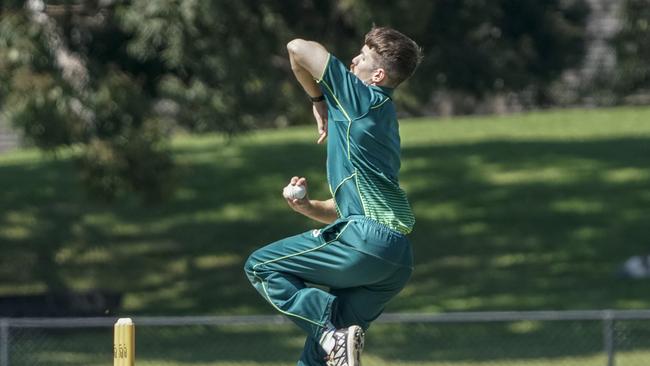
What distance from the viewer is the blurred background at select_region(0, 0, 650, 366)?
13945mm

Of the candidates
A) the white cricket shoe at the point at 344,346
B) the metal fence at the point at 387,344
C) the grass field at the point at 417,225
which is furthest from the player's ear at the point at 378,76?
the grass field at the point at 417,225

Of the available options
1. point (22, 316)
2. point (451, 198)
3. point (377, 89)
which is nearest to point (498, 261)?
point (451, 198)

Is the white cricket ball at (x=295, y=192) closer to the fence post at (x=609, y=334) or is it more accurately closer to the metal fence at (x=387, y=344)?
the fence post at (x=609, y=334)

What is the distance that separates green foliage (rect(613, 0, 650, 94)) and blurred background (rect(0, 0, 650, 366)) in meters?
0.03

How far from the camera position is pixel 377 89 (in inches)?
242

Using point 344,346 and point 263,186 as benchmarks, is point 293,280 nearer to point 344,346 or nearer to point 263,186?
point 344,346

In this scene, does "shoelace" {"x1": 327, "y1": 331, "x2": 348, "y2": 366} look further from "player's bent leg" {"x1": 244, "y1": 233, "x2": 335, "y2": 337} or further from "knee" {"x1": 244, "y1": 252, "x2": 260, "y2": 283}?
"knee" {"x1": 244, "y1": 252, "x2": 260, "y2": 283}

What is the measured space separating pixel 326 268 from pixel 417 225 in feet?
45.9

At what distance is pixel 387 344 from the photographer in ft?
49.1

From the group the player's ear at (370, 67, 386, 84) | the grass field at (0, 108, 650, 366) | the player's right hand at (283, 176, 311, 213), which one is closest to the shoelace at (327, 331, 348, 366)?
the player's right hand at (283, 176, 311, 213)

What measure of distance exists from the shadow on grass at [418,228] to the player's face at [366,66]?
30.0 feet

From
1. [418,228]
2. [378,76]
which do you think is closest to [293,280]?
[378,76]

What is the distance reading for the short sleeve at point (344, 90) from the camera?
19.6 feet

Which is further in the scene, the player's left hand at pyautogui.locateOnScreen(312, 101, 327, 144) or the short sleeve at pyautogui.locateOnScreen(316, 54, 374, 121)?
the player's left hand at pyautogui.locateOnScreen(312, 101, 327, 144)
